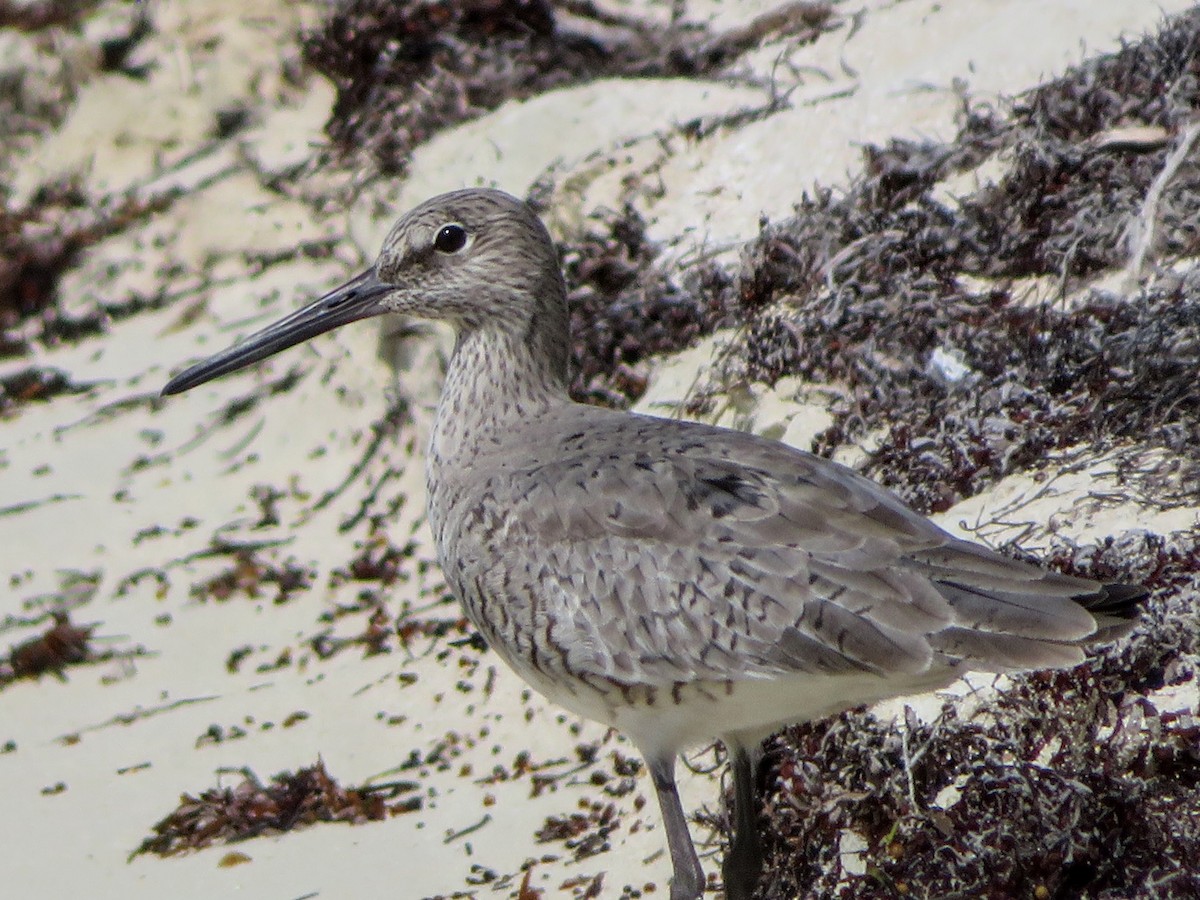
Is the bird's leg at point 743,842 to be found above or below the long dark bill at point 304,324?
below

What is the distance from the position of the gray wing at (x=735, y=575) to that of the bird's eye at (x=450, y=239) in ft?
2.89

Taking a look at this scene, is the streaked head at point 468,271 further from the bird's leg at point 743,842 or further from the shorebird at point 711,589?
the bird's leg at point 743,842

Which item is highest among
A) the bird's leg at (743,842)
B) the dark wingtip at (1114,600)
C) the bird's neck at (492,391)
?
the bird's neck at (492,391)

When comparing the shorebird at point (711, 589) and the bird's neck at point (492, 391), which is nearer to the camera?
the shorebird at point (711, 589)

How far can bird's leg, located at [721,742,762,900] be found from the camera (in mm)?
4633

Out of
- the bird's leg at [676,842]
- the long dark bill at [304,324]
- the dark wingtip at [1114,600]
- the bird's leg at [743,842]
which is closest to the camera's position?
the dark wingtip at [1114,600]

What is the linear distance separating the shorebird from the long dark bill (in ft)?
1.90

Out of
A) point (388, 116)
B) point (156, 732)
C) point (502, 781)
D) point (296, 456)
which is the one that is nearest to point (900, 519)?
point (502, 781)

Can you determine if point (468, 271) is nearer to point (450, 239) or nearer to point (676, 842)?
point (450, 239)

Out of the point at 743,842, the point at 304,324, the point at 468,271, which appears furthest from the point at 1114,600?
the point at 304,324

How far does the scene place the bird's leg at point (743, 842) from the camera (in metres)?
4.63

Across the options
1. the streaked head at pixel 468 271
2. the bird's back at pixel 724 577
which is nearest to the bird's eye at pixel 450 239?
the streaked head at pixel 468 271

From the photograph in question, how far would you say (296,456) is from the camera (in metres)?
7.32

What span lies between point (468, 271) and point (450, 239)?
11 cm
